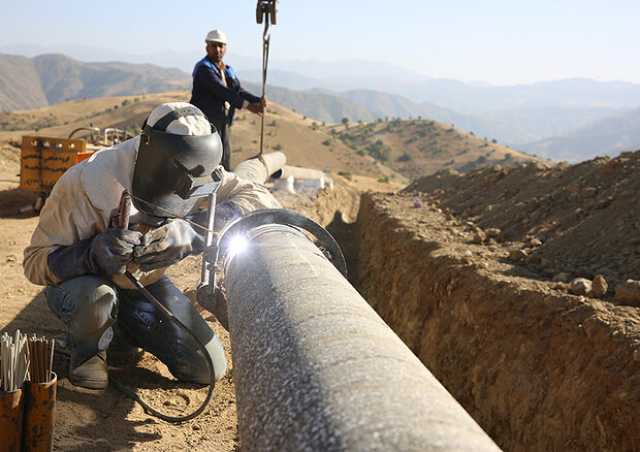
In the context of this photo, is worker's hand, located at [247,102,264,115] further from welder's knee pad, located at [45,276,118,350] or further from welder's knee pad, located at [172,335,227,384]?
welder's knee pad, located at [45,276,118,350]

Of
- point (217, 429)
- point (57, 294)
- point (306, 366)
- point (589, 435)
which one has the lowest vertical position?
point (217, 429)

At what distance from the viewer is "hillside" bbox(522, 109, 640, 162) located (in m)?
157

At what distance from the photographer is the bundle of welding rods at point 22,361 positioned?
2.61 metres

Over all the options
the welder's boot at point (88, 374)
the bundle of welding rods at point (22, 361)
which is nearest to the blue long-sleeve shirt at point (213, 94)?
the welder's boot at point (88, 374)

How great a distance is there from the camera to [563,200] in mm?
7898

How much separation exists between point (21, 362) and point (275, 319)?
1152 mm

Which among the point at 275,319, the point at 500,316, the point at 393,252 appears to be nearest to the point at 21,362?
the point at 275,319

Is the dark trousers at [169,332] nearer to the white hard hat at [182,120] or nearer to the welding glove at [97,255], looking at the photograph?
the welding glove at [97,255]

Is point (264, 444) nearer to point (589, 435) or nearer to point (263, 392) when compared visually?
point (263, 392)

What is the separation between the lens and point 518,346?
167 inches

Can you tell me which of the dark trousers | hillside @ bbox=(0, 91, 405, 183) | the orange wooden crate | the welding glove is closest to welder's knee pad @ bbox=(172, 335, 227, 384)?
the dark trousers

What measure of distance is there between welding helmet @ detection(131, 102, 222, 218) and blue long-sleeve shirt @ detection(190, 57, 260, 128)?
365 centimetres

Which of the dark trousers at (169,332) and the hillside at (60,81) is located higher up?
the dark trousers at (169,332)

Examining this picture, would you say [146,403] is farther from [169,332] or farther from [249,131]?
[249,131]
